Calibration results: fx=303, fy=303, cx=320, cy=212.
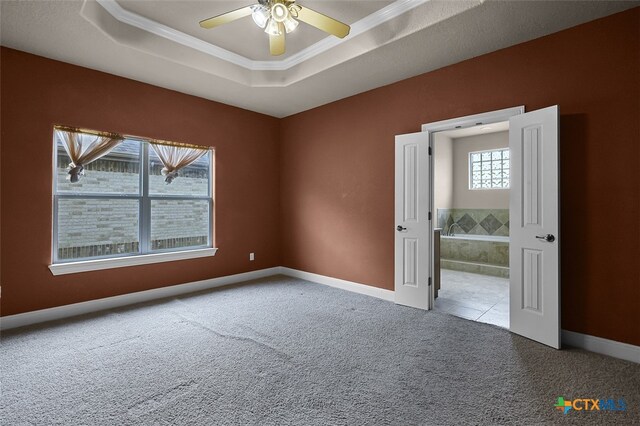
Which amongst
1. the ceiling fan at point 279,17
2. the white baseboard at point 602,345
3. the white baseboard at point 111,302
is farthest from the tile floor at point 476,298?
the ceiling fan at point 279,17

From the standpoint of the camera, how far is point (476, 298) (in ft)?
13.3

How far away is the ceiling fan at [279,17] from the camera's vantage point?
7.58 feet

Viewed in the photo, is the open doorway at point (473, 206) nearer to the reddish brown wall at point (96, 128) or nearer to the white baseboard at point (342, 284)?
the white baseboard at point (342, 284)

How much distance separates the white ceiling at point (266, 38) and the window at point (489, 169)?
176 inches

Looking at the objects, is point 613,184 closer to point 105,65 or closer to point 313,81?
point 313,81

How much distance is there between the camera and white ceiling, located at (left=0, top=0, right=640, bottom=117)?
2.56 m

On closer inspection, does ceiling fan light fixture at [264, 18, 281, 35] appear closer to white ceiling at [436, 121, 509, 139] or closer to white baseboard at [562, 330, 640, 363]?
white baseboard at [562, 330, 640, 363]

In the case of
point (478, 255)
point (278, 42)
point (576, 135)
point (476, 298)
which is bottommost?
point (476, 298)

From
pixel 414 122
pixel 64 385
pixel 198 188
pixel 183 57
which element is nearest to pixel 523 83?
pixel 414 122

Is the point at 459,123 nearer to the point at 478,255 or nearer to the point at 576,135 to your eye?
the point at 576,135

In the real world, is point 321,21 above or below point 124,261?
above

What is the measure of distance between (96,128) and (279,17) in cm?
263

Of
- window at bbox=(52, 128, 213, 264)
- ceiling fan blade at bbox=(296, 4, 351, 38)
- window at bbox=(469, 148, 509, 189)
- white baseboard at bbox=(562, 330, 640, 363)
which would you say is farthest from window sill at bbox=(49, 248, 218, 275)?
window at bbox=(469, 148, 509, 189)

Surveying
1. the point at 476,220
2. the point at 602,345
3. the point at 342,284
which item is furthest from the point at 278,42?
the point at 476,220
